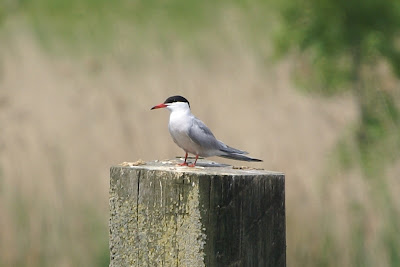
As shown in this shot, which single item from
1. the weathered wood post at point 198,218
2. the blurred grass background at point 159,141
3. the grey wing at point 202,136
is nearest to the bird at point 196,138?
the grey wing at point 202,136

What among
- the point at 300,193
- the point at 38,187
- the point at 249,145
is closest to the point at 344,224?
the point at 300,193

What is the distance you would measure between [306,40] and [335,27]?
0.38m

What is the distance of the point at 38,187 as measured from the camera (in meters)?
4.55

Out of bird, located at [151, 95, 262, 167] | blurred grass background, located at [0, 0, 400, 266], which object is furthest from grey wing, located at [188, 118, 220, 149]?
blurred grass background, located at [0, 0, 400, 266]

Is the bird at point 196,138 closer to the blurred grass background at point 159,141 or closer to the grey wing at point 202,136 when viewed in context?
the grey wing at point 202,136

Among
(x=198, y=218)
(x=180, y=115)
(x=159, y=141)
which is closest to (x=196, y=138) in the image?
(x=180, y=115)

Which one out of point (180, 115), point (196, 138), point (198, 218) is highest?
point (180, 115)

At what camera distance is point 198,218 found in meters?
1.96

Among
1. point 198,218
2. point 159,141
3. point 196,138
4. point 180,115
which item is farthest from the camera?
point 159,141

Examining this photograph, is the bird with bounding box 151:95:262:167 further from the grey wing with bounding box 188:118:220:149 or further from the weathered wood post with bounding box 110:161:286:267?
the weathered wood post with bounding box 110:161:286:267

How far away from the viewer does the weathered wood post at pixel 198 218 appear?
1960mm

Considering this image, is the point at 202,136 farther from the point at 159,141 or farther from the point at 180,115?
the point at 159,141

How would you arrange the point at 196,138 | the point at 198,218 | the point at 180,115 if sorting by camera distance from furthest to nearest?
the point at 180,115 < the point at 196,138 < the point at 198,218

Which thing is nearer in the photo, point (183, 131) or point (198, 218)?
point (198, 218)
